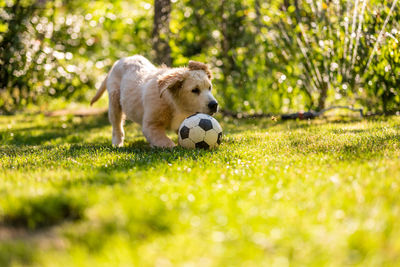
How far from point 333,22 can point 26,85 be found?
21.7 feet

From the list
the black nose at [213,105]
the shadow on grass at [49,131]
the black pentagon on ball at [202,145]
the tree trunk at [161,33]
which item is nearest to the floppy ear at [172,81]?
the black nose at [213,105]

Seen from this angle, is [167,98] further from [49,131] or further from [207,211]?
[49,131]

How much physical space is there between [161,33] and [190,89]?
3.69 m

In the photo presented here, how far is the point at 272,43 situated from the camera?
6.96 meters

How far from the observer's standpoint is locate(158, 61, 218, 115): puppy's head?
13.5 feet

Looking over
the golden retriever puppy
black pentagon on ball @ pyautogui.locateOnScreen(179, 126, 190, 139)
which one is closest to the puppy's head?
the golden retriever puppy

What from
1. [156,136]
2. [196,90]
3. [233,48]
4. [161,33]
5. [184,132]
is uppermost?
[161,33]

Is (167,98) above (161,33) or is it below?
below

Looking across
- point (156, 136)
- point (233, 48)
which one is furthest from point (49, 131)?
point (233, 48)

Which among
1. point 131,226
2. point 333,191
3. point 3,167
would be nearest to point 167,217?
point 131,226

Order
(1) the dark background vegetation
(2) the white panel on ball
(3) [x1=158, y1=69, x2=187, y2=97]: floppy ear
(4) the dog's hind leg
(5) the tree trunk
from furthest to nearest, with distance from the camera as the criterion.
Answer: (5) the tree trunk → (1) the dark background vegetation → (4) the dog's hind leg → (3) [x1=158, y1=69, x2=187, y2=97]: floppy ear → (2) the white panel on ball

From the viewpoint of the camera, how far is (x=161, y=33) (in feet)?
24.5

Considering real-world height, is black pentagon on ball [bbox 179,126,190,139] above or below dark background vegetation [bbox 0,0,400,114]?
below

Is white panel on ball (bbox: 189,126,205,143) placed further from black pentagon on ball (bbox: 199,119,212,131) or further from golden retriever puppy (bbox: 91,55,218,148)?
golden retriever puppy (bbox: 91,55,218,148)
